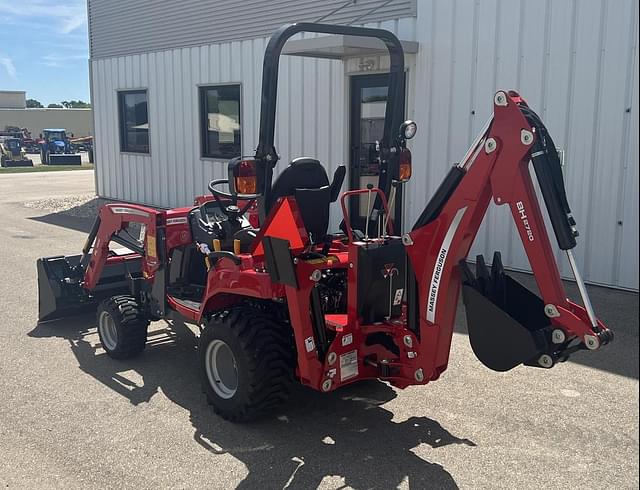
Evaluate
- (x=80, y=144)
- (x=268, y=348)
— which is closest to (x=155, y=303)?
(x=268, y=348)

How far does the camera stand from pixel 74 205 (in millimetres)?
17250

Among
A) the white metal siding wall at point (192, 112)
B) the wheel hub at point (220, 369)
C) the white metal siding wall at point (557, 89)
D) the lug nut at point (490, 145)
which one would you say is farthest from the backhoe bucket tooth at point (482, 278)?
the white metal siding wall at point (192, 112)

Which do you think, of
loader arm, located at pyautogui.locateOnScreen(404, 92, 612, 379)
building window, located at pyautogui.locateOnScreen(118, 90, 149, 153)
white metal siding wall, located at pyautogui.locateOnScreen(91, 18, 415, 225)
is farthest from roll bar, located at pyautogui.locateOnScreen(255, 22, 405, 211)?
building window, located at pyautogui.locateOnScreen(118, 90, 149, 153)

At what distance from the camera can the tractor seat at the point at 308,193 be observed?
4363 mm

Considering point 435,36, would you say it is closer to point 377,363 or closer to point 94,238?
point 94,238

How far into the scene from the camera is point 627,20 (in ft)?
24.2

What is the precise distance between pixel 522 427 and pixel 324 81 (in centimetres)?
756

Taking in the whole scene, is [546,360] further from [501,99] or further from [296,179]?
[296,179]

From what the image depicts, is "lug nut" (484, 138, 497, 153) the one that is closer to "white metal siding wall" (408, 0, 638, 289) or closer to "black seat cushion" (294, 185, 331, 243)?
"black seat cushion" (294, 185, 331, 243)

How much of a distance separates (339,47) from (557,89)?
9.48 feet

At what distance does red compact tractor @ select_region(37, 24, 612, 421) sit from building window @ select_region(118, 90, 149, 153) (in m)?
11.0

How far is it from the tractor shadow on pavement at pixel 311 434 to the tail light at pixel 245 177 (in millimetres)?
1498

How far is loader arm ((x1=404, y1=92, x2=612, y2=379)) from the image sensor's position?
11.5ft

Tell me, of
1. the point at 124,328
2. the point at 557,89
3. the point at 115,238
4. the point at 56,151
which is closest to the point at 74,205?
the point at 115,238
